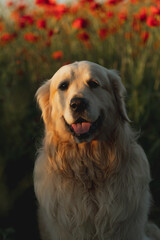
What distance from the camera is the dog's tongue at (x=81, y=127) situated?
90.8 inches

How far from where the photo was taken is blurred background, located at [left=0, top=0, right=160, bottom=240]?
294 cm

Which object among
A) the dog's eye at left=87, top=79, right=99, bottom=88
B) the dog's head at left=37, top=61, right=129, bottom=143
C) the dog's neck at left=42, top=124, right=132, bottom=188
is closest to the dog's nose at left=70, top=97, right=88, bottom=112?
the dog's head at left=37, top=61, right=129, bottom=143

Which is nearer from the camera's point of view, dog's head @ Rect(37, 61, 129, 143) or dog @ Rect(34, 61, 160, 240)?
dog's head @ Rect(37, 61, 129, 143)

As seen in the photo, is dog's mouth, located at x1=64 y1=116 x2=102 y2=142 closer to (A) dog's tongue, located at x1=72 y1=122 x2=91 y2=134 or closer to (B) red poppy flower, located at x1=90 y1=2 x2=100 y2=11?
(A) dog's tongue, located at x1=72 y1=122 x2=91 y2=134

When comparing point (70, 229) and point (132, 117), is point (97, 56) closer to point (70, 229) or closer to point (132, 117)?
point (132, 117)

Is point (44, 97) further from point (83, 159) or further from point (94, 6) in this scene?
point (94, 6)

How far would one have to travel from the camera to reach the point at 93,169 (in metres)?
2.50

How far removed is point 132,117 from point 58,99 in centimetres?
147

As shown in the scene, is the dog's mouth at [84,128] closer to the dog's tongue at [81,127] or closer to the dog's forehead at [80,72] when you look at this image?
the dog's tongue at [81,127]

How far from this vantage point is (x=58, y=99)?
8.09 feet

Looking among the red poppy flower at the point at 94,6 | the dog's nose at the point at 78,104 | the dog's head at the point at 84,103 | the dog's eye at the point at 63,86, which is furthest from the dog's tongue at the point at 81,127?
the red poppy flower at the point at 94,6

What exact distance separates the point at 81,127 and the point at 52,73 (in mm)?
2309

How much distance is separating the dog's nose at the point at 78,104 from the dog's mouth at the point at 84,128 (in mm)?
99

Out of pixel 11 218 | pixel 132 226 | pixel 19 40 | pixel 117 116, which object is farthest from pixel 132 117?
pixel 19 40
